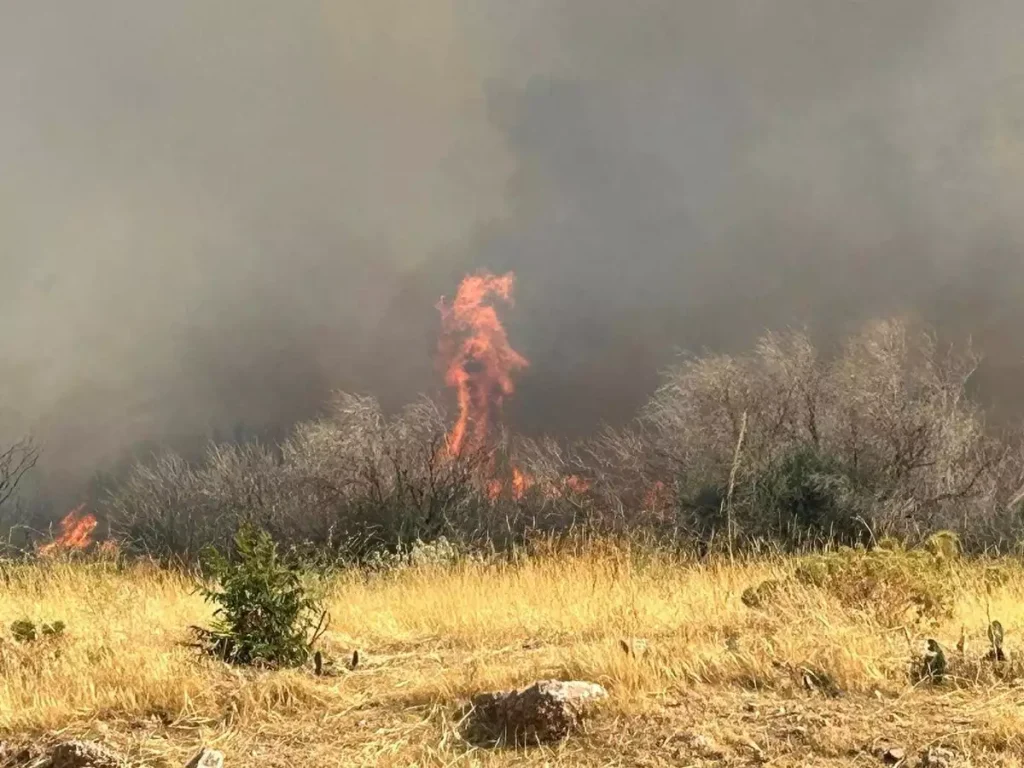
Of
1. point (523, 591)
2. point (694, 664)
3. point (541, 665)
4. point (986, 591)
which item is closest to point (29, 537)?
point (523, 591)

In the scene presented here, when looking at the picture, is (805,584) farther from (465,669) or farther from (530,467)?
(530,467)

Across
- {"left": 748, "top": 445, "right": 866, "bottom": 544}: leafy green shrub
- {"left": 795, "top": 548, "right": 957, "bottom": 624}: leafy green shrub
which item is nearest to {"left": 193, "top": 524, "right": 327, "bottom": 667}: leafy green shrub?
{"left": 795, "top": 548, "right": 957, "bottom": 624}: leafy green shrub

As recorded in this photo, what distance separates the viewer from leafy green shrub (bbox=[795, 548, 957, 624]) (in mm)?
6188

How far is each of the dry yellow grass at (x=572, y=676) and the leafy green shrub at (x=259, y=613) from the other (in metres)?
0.27

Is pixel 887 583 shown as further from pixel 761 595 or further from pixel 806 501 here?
pixel 806 501

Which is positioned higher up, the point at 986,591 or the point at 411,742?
the point at 986,591

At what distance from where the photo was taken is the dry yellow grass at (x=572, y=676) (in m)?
3.86

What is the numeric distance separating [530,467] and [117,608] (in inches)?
864

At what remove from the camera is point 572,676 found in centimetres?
477

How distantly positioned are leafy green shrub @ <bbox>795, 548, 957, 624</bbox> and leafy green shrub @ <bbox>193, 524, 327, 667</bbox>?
386cm

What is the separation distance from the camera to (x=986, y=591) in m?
7.93

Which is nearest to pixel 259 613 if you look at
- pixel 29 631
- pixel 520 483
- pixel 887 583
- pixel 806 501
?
pixel 29 631

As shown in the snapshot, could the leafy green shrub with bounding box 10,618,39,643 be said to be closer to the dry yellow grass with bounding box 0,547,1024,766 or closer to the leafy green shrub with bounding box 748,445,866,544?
the dry yellow grass with bounding box 0,547,1024,766

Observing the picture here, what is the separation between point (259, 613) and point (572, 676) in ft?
7.50
